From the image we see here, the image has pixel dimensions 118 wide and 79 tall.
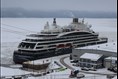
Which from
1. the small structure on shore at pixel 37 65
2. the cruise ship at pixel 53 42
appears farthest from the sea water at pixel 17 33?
the small structure on shore at pixel 37 65

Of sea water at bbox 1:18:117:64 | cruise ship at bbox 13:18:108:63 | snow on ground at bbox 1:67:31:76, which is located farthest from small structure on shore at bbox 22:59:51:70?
cruise ship at bbox 13:18:108:63

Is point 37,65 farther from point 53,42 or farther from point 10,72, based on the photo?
point 53,42

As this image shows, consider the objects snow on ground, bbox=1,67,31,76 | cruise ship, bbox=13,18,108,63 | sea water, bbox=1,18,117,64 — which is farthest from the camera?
sea water, bbox=1,18,117,64

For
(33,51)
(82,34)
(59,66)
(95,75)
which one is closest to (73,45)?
(82,34)

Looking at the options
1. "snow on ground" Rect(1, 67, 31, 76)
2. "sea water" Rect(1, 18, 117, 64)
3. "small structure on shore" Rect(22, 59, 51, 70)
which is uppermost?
"sea water" Rect(1, 18, 117, 64)

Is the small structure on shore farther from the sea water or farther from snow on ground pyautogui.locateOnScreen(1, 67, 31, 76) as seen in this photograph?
the sea water

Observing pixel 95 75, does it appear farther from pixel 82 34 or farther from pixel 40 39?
pixel 82 34

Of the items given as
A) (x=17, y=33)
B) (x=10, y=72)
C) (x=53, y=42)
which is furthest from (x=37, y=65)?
(x=17, y=33)

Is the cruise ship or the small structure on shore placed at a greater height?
the cruise ship
